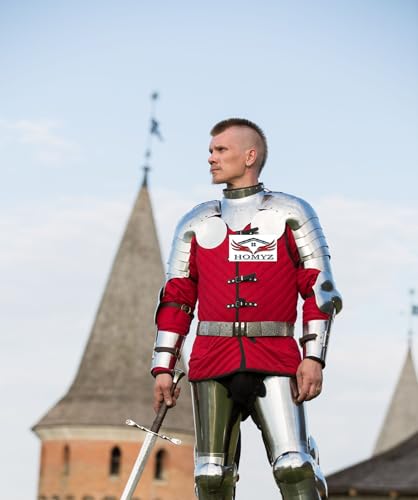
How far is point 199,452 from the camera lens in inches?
355

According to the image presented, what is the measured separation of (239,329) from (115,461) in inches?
2715

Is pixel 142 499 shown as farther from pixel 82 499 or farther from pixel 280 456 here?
pixel 280 456

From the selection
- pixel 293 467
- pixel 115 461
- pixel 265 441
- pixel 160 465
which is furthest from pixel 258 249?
pixel 115 461

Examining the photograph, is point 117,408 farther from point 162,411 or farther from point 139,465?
point 139,465

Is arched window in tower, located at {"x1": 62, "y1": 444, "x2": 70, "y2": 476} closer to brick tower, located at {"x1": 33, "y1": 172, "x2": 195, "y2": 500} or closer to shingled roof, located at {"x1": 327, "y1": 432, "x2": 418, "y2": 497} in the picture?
brick tower, located at {"x1": 33, "y1": 172, "x2": 195, "y2": 500}

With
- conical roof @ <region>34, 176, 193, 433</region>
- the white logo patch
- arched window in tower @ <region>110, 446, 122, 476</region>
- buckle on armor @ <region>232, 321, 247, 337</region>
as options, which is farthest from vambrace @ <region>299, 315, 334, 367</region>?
arched window in tower @ <region>110, 446, 122, 476</region>

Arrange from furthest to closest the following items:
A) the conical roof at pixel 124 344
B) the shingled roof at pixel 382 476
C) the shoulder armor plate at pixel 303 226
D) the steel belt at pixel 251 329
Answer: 1. the conical roof at pixel 124 344
2. the shingled roof at pixel 382 476
3. the shoulder armor plate at pixel 303 226
4. the steel belt at pixel 251 329

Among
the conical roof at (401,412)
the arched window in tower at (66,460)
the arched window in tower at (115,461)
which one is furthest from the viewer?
the conical roof at (401,412)

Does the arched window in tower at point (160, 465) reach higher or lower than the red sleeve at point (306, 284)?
lower

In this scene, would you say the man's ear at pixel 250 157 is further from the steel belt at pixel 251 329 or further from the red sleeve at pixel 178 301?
the steel belt at pixel 251 329

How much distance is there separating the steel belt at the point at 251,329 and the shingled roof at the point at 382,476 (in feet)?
136

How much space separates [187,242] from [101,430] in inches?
2681

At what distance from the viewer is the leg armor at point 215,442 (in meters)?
8.93

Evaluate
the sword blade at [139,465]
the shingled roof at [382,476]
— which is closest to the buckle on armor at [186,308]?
the sword blade at [139,465]
